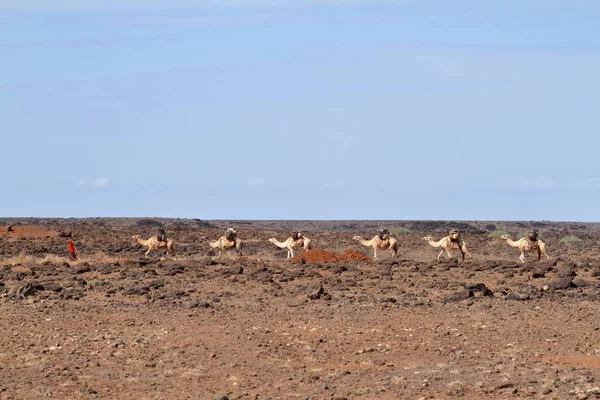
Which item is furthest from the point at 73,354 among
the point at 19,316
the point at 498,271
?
the point at 498,271

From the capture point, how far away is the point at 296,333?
1828cm

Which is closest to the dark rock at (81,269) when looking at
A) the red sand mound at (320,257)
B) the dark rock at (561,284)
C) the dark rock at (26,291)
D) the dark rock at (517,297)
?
the dark rock at (26,291)

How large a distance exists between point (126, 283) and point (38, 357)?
973cm

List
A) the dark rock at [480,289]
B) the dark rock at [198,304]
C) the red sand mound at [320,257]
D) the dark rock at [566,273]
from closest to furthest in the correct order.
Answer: the dark rock at [198,304]
the dark rock at [480,289]
the dark rock at [566,273]
the red sand mound at [320,257]

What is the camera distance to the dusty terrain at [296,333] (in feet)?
48.4

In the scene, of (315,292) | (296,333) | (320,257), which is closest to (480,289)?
(315,292)

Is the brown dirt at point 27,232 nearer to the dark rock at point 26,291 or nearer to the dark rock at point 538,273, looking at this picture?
the dark rock at point 26,291

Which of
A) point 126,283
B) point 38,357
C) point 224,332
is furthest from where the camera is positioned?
point 126,283

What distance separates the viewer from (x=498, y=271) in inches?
1188

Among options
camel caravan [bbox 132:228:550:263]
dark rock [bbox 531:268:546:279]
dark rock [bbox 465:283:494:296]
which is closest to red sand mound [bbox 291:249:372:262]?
camel caravan [bbox 132:228:550:263]

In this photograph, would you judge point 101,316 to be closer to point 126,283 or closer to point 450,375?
point 126,283

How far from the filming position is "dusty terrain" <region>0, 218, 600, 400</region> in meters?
14.8

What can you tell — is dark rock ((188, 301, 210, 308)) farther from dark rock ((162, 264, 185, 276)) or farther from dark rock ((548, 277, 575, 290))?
dark rock ((548, 277, 575, 290))

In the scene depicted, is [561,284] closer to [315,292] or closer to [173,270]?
[315,292]
